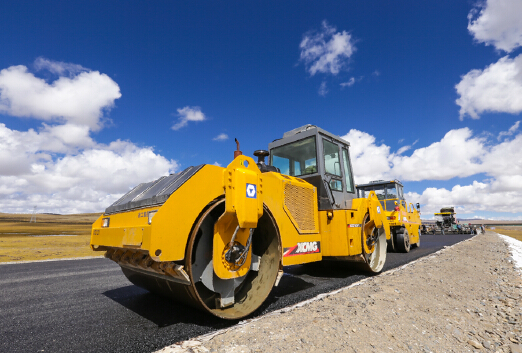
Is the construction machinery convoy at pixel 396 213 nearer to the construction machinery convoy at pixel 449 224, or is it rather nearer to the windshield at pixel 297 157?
the windshield at pixel 297 157

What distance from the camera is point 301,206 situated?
13.9ft

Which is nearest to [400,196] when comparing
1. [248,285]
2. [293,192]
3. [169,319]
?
[293,192]

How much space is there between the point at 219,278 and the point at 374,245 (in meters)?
4.03

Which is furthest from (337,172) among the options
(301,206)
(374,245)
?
(374,245)

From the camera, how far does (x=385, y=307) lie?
10.5 feet

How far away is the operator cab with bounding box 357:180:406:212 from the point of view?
11133 millimetres

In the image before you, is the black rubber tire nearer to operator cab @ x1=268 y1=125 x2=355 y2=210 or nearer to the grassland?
operator cab @ x1=268 y1=125 x2=355 y2=210

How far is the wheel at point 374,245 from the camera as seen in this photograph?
556 cm

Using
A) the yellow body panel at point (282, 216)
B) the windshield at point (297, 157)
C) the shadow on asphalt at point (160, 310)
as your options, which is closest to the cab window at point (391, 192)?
the windshield at point (297, 157)

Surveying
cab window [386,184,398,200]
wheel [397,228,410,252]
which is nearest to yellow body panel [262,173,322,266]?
wheel [397,228,410,252]

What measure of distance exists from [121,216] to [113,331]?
1181 mm

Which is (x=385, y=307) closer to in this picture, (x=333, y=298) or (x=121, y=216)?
(x=333, y=298)

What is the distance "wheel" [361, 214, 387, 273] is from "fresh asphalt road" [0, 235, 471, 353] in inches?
14.5

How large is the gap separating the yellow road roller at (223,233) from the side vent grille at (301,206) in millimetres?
15
